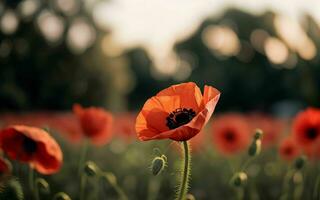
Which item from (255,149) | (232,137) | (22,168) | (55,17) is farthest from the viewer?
(55,17)

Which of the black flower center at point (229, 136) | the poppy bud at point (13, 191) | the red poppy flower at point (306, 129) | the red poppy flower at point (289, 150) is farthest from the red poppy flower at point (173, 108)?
the black flower center at point (229, 136)

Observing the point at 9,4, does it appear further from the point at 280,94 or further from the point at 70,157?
the point at 280,94

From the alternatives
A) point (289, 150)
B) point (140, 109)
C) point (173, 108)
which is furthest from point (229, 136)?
point (140, 109)

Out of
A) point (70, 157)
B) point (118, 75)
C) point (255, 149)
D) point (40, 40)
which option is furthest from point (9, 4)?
point (255, 149)

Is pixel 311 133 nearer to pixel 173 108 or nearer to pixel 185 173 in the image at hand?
pixel 173 108

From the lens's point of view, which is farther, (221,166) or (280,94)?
(280,94)

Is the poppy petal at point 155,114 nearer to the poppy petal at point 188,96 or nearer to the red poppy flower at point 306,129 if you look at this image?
the poppy petal at point 188,96
